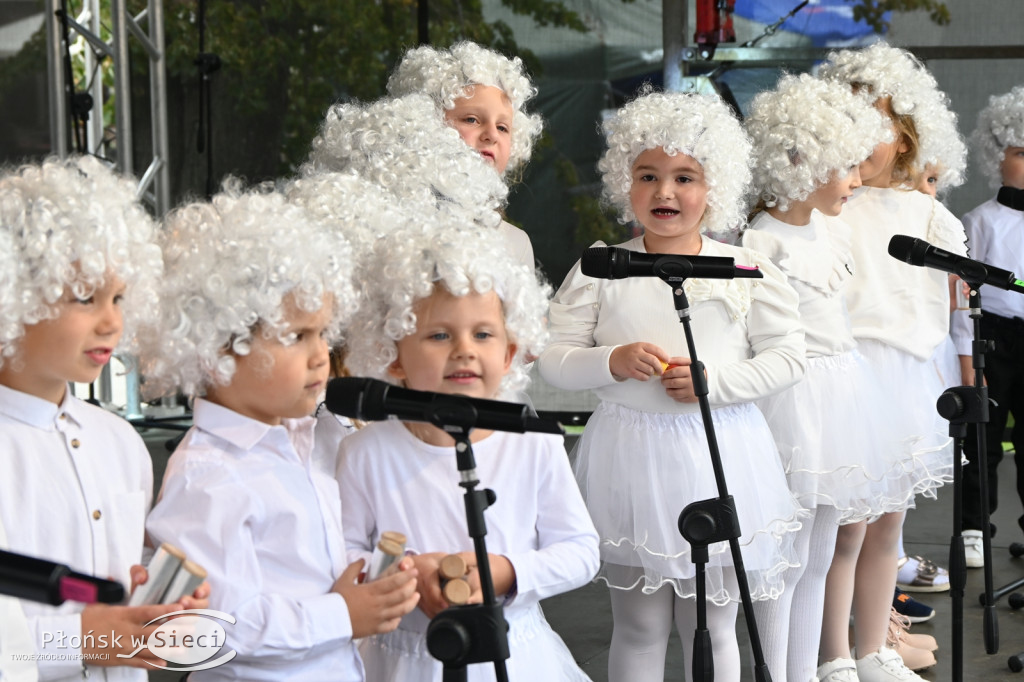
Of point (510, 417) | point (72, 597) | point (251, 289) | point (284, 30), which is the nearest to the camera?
point (72, 597)

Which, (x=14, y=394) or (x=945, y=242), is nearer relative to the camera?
(x=14, y=394)

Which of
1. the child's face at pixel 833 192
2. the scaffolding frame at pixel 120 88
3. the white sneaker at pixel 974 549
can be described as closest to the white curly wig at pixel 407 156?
the child's face at pixel 833 192

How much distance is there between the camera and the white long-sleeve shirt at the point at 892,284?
330cm

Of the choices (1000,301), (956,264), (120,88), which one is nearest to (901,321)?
(956,264)

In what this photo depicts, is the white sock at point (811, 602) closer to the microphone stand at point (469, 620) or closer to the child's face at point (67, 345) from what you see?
the microphone stand at point (469, 620)

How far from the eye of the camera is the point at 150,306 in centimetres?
159

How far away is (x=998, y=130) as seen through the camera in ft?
14.7

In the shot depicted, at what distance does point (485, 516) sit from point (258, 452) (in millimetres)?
402

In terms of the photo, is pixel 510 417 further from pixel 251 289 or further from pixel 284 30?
pixel 284 30

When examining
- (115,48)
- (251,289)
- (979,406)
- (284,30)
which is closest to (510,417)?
(251,289)

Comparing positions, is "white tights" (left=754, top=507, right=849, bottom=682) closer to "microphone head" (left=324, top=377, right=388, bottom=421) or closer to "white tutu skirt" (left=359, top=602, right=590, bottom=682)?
"white tutu skirt" (left=359, top=602, right=590, bottom=682)

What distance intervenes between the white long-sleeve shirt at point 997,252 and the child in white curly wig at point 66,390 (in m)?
3.52

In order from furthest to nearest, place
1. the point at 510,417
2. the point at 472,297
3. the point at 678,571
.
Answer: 1. the point at 678,571
2. the point at 472,297
3. the point at 510,417

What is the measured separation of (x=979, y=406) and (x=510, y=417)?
62.4 inches
